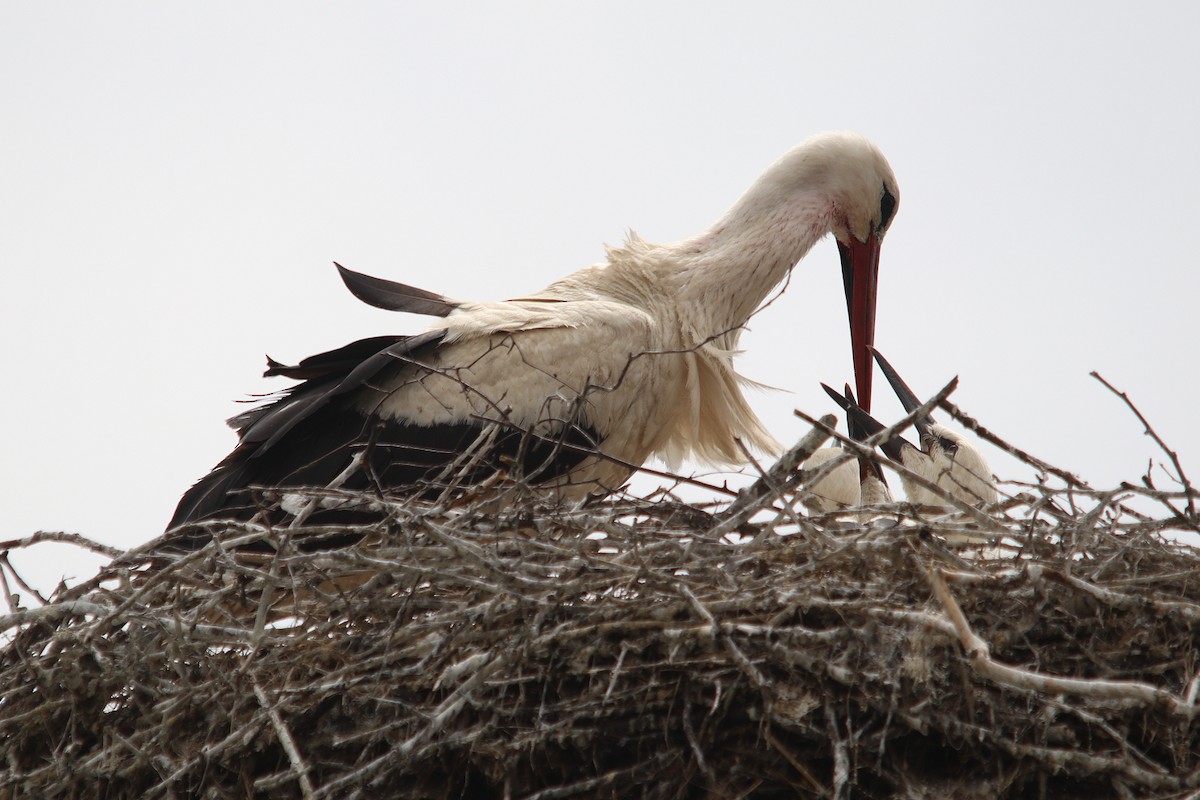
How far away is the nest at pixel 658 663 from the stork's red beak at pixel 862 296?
143 cm

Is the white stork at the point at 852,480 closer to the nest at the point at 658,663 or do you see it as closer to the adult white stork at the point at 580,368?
the adult white stork at the point at 580,368

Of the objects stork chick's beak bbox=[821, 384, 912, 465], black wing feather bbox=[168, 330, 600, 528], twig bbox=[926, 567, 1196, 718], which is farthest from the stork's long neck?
twig bbox=[926, 567, 1196, 718]

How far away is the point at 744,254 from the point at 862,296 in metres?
0.47

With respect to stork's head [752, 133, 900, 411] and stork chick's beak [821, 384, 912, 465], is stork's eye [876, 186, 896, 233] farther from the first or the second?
stork chick's beak [821, 384, 912, 465]

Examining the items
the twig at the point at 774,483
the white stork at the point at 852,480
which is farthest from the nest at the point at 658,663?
the white stork at the point at 852,480

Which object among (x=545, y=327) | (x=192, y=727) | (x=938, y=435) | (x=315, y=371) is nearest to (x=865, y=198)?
(x=938, y=435)

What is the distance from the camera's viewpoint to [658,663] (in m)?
1.79

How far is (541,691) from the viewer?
192 cm

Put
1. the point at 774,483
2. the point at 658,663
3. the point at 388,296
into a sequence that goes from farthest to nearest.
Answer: the point at 388,296, the point at 774,483, the point at 658,663

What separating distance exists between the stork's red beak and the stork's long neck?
18 cm

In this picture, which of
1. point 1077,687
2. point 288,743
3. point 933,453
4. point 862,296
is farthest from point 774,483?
point 862,296

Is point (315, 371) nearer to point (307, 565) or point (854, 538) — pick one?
point (307, 565)

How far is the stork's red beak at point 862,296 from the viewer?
361 centimetres

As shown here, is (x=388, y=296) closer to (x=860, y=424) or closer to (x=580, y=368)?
(x=580, y=368)
